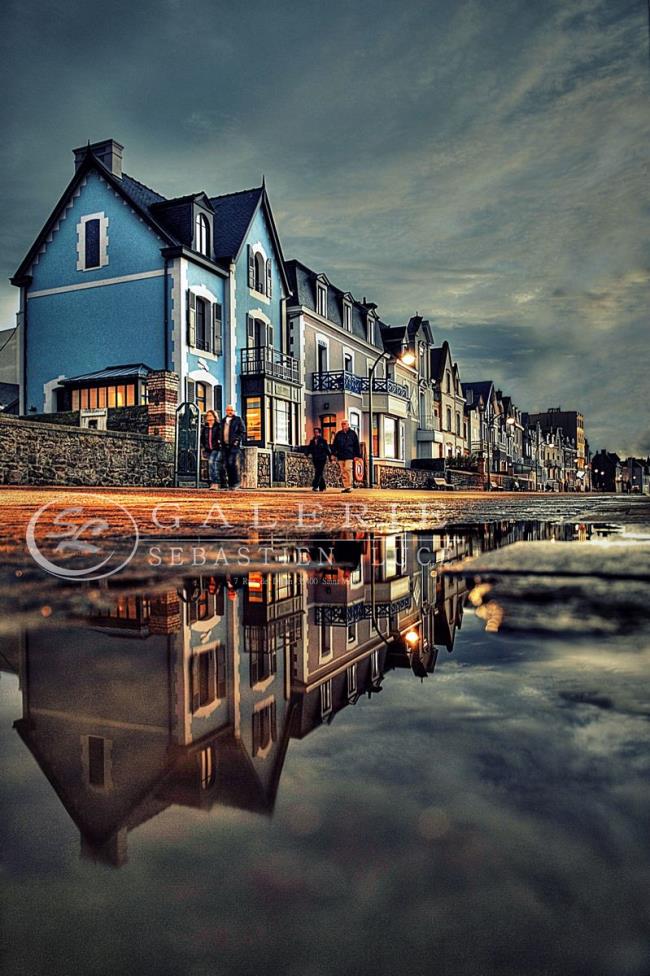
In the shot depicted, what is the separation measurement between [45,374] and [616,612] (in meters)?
26.7

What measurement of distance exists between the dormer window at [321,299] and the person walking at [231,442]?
18800 mm

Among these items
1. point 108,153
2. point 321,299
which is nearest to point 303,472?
point 108,153

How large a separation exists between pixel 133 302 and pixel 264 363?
18.6ft

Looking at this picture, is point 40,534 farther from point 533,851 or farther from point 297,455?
point 297,455

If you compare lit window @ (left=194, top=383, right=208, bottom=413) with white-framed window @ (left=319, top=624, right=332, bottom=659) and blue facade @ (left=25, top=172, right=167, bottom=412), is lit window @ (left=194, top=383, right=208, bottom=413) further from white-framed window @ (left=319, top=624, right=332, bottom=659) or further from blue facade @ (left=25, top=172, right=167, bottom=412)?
white-framed window @ (left=319, top=624, right=332, bottom=659)

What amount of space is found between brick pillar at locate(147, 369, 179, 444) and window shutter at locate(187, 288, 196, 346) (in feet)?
24.3

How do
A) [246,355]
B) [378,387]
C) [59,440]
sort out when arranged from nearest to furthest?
[59,440] → [246,355] → [378,387]

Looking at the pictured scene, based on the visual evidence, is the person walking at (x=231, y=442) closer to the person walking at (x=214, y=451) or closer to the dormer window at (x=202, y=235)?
the person walking at (x=214, y=451)

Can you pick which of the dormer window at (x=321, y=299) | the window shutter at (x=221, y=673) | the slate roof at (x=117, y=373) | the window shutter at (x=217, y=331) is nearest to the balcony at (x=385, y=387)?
the dormer window at (x=321, y=299)

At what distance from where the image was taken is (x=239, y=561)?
245cm

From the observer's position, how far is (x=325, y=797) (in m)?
0.59

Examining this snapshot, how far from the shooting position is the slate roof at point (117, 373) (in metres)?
22.9

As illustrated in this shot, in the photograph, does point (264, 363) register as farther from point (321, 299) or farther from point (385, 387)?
point (385, 387)

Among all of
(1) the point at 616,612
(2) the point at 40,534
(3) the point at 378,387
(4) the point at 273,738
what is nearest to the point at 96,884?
(4) the point at 273,738
